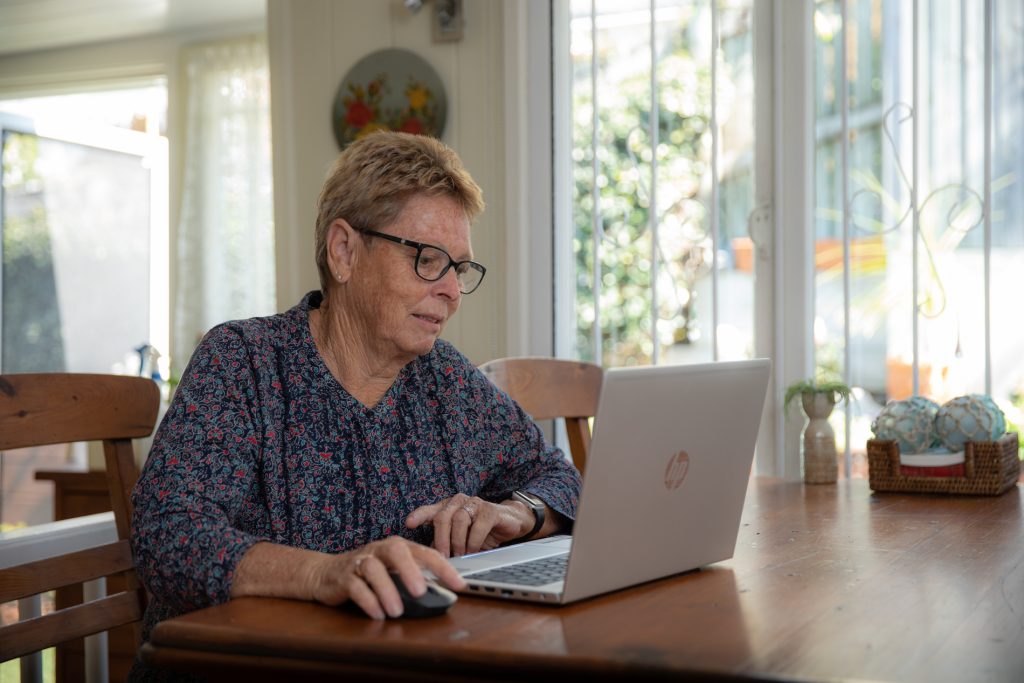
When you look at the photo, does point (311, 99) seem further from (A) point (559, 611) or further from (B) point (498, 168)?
(A) point (559, 611)

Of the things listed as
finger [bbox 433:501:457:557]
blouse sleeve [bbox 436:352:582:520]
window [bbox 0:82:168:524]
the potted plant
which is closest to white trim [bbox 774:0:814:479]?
the potted plant

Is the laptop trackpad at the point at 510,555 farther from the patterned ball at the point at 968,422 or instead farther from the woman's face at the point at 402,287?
the patterned ball at the point at 968,422

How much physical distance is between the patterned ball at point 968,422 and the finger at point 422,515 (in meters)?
1.05

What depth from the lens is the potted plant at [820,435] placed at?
83.4 inches

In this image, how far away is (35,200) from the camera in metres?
4.57

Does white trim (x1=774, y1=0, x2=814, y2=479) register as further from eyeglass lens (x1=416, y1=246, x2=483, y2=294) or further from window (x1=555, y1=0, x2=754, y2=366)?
eyeglass lens (x1=416, y1=246, x2=483, y2=294)

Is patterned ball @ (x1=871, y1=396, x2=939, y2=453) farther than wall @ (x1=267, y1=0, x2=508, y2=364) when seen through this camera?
No

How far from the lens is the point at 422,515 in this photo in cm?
137

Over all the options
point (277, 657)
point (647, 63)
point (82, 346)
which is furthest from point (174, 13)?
point (277, 657)

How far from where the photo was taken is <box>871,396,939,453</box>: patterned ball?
1.99 meters

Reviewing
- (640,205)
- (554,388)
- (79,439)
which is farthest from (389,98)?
(79,439)

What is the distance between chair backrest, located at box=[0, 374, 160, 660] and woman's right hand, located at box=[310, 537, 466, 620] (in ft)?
1.85

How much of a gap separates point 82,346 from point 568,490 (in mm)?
3710

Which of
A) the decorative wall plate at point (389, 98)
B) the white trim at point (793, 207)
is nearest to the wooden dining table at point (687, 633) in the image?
the white trim at point (793, 207)
